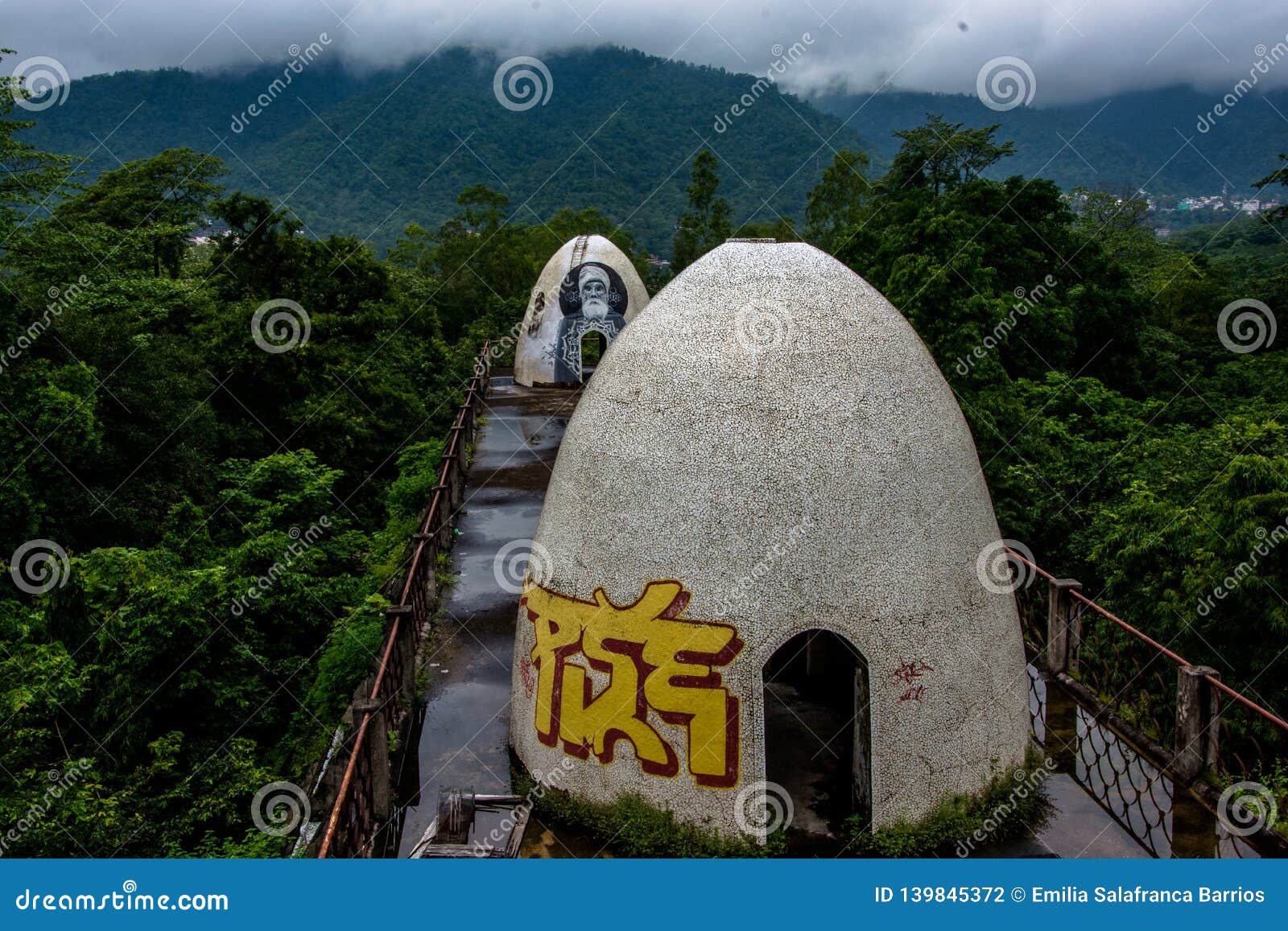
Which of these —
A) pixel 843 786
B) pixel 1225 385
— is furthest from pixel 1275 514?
pixel 1225 385

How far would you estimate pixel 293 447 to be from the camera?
26.7 metres

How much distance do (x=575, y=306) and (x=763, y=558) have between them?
899 inches

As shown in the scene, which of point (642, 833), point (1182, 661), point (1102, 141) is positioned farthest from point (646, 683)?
point (1102, 141)

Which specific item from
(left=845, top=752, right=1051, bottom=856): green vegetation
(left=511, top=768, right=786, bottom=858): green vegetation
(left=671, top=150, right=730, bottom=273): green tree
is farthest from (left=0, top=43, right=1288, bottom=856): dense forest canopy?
(left=671, top=150, right=730, bottom=273): green tree

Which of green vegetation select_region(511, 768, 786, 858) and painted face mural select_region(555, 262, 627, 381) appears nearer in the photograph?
green vegetation select_region(511, 768, 786, 858)

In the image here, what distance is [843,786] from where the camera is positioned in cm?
1008

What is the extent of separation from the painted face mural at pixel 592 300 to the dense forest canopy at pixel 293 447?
444cm

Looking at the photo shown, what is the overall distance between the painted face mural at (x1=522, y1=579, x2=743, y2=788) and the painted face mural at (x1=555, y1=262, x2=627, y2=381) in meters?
21.6

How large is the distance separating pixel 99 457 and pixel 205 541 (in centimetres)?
297

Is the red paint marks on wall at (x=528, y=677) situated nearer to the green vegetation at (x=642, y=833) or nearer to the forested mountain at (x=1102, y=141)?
the green vegetation at (x=642, y=833)

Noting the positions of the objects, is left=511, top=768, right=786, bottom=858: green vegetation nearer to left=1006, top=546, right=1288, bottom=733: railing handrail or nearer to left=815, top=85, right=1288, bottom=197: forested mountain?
left=1006, top=546, right=1288, bottom=733: railing handrail

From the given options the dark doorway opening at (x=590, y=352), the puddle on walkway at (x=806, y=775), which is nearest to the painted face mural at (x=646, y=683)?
the puddle on walkway at (x=806, y=775)

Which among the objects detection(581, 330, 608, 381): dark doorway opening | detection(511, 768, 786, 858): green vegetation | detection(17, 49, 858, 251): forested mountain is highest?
detection(17, 49, 858, 251): forested mountain

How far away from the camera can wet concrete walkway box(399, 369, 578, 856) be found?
10562mm
